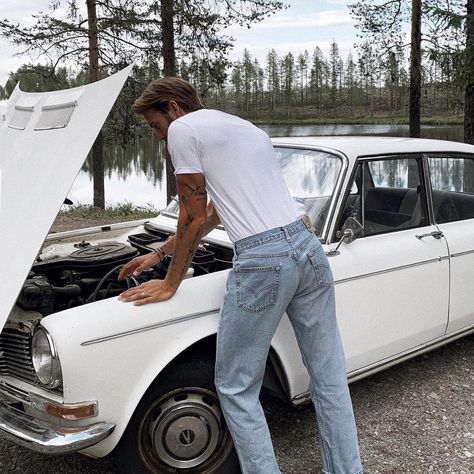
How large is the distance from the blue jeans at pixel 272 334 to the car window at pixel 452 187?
173 cm

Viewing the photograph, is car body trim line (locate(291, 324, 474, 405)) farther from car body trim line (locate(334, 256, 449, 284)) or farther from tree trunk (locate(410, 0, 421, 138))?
tree trunk (locate(410, 0, 421, 138))

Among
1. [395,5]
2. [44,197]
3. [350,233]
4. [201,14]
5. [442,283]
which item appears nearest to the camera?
[44,197]

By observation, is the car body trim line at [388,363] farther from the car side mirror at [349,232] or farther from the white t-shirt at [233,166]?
the white t-shirt at [233,166]

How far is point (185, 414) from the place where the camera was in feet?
9.57

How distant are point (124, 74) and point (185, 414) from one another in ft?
5.46

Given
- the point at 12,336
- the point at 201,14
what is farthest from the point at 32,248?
the point at 201,14

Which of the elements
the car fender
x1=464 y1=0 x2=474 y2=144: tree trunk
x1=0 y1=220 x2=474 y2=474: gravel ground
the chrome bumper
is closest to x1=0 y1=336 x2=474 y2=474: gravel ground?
x1=0 y1=220 x2=474 y2=474: gravel ground

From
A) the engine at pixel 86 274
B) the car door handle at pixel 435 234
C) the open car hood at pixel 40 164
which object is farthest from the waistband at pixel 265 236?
the car door handle at pixel 435 234

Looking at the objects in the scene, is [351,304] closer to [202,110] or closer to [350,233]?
[350,233]

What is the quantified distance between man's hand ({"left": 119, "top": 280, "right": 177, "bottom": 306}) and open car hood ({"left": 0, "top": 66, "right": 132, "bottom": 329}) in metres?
0.46

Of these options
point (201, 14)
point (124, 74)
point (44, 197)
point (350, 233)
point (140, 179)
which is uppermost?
point (201, 14)

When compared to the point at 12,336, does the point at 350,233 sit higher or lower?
higher

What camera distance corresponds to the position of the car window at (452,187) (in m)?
4.19

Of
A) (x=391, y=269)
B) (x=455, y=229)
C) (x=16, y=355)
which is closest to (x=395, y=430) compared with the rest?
(x=391, y=269)
